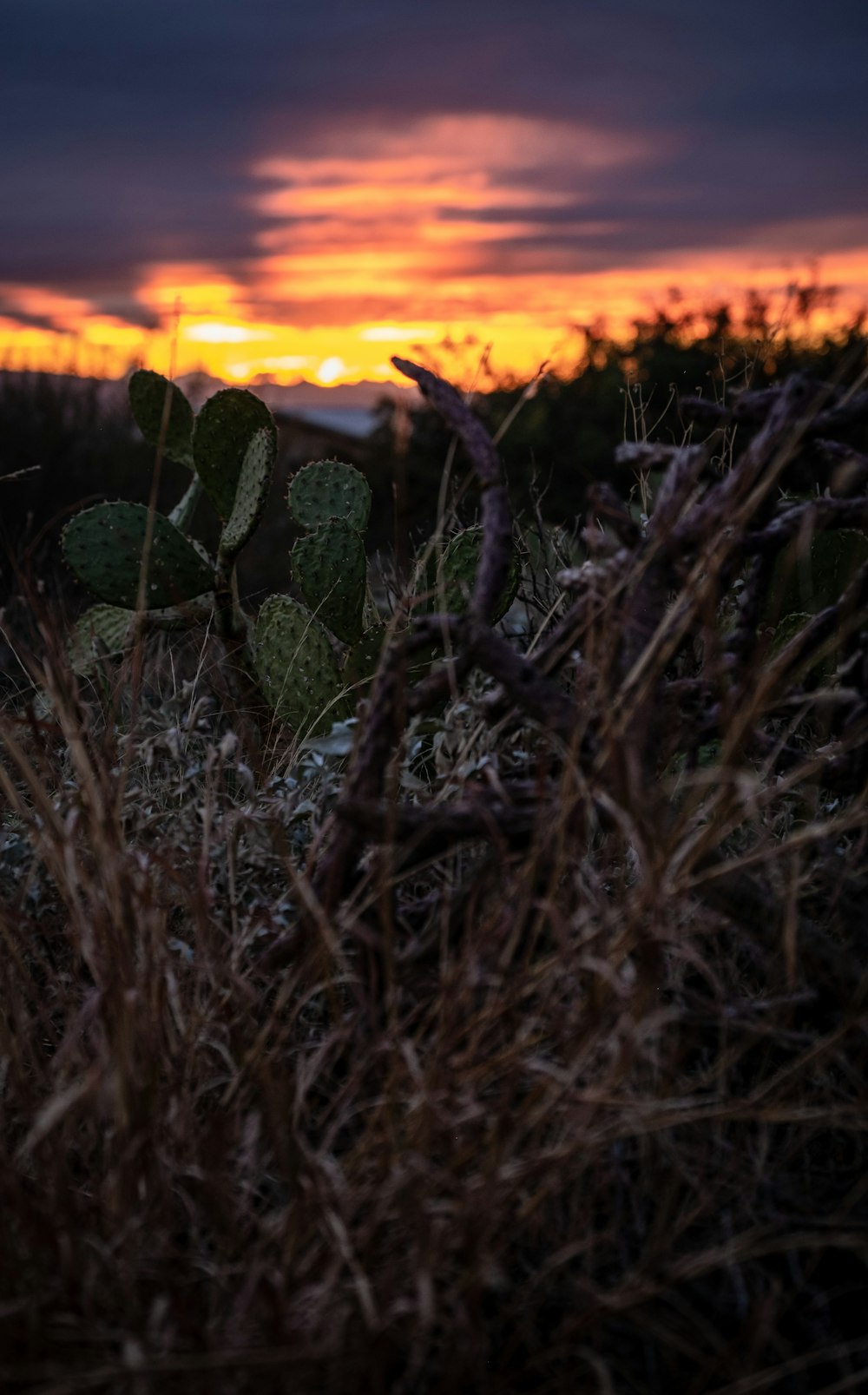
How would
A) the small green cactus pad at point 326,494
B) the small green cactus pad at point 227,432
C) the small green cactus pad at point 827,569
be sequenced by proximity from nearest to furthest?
1. the small green cactus pad at point 827,569
2. the small green cactus pad at point 326,494
3. the small green cactus pad at point 227,432

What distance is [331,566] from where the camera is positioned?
231 centimetres

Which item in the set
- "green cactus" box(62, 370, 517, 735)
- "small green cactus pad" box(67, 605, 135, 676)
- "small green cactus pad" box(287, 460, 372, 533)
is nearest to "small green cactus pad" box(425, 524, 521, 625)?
"green cactus" box(62, 370, 517, 735)

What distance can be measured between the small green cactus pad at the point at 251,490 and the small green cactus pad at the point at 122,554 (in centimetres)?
9

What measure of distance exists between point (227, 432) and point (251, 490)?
7.0 inches

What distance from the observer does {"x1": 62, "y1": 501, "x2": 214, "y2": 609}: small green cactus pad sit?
2555mm

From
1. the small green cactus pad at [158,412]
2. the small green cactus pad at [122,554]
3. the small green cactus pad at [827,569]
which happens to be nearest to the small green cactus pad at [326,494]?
the small green cactus pad at [122,554]

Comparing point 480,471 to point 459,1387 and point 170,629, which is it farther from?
point 170,629

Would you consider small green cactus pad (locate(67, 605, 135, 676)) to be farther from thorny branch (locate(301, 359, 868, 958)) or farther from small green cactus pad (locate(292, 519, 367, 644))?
thorny branch (locate(301, 359, 868, 958))

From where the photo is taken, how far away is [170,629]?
2.70 meters

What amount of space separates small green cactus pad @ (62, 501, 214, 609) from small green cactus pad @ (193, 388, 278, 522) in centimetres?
17

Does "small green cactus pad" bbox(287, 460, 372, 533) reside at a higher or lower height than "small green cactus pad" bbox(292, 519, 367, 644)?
higher

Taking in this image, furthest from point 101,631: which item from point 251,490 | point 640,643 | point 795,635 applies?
point 640,643

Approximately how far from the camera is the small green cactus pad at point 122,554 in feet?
8.38

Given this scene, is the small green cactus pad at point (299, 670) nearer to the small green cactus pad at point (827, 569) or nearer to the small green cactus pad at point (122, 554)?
the small green cactus pad at point (122, 554)
